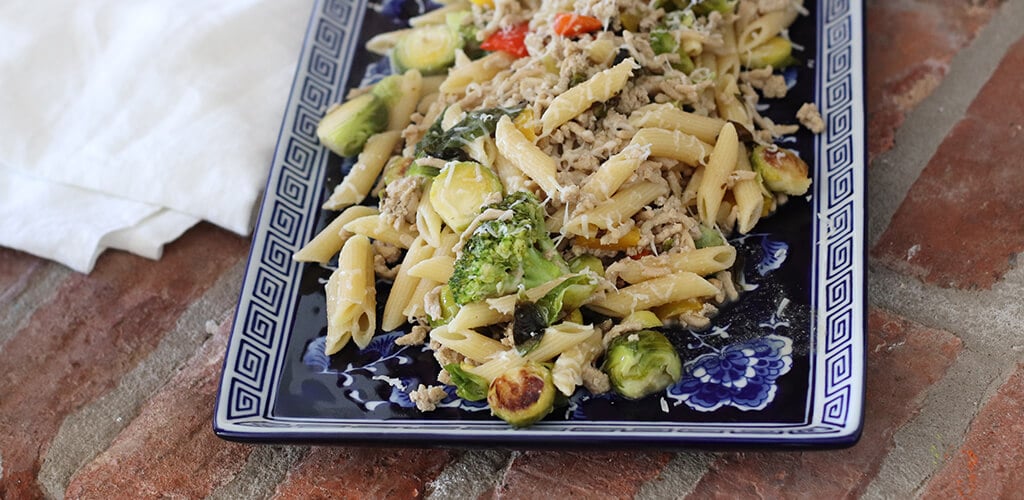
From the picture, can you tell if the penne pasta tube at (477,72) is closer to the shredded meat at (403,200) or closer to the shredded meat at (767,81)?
the shredded meat at (403,200)

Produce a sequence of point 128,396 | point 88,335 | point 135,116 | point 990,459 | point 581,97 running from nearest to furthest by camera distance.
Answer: point 990,459, point 581,97, point 128,396, point 88,335, point 135,116

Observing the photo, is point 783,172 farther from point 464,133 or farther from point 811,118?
point 464,133

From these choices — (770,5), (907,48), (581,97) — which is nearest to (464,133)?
(581,97)

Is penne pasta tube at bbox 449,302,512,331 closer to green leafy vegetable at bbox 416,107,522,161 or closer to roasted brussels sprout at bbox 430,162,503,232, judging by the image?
roasted brussels sprout at bbox 430,162,503,232

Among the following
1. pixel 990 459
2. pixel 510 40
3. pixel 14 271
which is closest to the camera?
pixel 990 459

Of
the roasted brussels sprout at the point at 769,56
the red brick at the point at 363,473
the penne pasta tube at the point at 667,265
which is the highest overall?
the roasted brussels sprout at the point at 769,56

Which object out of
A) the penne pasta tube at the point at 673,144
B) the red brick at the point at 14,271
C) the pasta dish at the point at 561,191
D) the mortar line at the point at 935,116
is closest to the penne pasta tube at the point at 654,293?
the pasta dish at the point at 561,191

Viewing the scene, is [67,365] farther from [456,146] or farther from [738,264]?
[738,264]

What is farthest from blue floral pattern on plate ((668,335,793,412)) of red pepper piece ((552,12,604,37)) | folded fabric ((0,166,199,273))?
folded fabric ((0,166,199,273))
